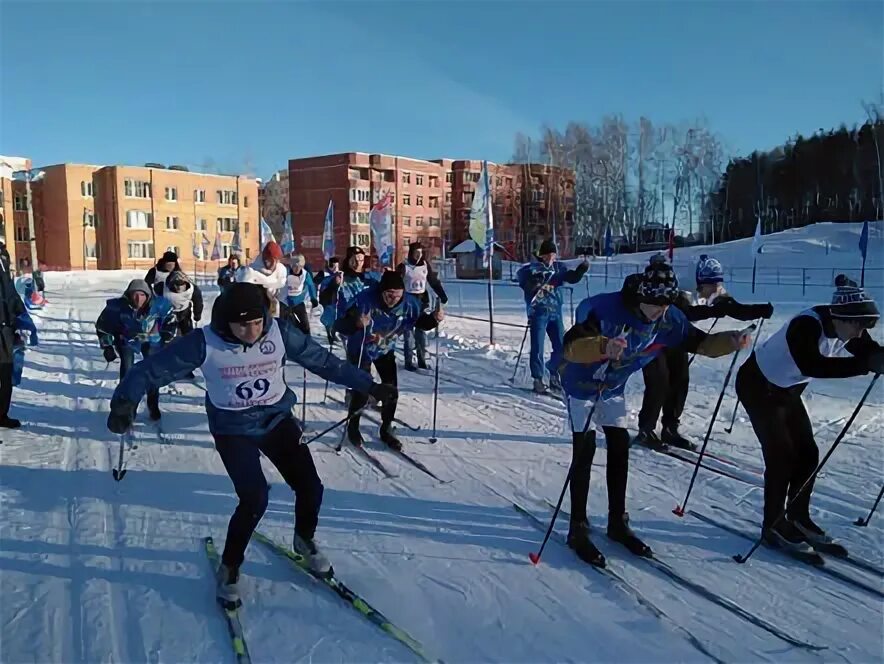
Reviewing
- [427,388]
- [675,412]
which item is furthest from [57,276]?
[675,412]

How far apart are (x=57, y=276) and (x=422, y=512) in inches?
1689

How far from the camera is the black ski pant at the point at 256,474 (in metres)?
3.51

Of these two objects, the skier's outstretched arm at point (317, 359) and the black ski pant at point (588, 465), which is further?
the black ski pant at point (588, 465)

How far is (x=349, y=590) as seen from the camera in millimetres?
3701

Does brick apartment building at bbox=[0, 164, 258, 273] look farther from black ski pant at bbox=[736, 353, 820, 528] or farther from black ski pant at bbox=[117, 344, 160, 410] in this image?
black ski pant at bbox=[736, 353, 820, 528]

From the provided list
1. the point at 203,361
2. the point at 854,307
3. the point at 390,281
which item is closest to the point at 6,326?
the point at 390,281

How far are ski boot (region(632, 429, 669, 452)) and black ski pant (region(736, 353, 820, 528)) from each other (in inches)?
78.4

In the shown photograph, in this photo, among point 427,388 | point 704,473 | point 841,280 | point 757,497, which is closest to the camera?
point 841,280

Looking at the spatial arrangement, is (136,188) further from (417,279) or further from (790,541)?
(790,541)

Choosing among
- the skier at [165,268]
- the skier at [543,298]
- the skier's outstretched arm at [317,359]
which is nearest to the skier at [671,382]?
the skier at [543,298]

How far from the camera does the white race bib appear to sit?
3.47 m

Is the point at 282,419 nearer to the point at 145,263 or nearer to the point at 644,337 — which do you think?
the point at 644,337

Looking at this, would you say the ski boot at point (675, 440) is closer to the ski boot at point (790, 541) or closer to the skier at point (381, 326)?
the ski boot at point (790, 541)

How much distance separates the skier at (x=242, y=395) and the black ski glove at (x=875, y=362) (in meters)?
3.07
